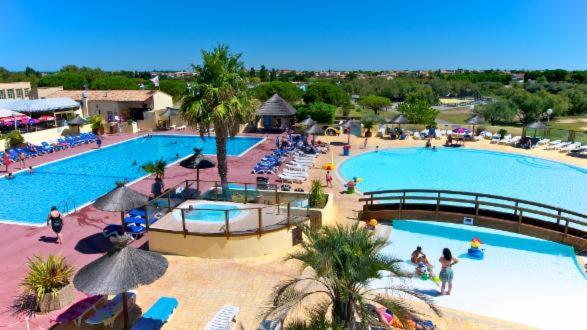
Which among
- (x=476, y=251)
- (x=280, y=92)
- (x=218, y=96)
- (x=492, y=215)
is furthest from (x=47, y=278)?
(x=280, y=92)

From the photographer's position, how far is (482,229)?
14930 mm

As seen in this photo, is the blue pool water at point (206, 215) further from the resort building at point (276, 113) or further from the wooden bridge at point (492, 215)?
the resort building at point (276, 113)

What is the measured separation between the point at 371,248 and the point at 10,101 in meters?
37.7

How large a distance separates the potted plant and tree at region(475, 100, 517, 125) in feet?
183

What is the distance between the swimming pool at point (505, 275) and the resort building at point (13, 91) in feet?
172

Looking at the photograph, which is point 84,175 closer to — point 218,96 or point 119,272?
point 218,96

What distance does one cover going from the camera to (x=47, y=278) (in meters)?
9.20

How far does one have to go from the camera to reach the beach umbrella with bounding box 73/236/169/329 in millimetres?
7246

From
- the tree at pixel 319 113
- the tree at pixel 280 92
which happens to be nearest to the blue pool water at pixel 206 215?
the tree at pixel 319 113

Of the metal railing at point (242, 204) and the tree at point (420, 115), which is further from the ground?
the tree at point (420, 115)

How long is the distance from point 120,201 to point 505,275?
11.9 metres

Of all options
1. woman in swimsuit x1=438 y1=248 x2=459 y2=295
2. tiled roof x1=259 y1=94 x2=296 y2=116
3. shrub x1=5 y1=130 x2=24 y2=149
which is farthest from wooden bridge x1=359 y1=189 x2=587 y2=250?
shrub x1=5 y1=130 x2=24 y2=149

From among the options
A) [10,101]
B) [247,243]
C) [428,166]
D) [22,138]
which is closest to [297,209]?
[247,243]

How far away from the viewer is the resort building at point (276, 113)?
33.9 metres
